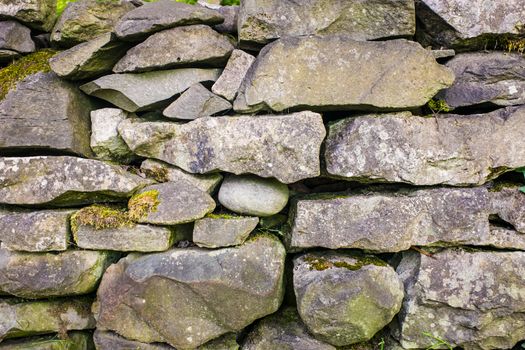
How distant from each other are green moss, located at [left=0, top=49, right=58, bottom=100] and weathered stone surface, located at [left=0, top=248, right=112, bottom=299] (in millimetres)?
1265

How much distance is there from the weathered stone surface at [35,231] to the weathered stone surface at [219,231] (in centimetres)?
101

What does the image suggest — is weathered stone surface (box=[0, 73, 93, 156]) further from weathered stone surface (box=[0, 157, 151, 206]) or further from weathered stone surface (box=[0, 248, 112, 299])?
weathered stone surface (box=[0, 248, 112, 299])

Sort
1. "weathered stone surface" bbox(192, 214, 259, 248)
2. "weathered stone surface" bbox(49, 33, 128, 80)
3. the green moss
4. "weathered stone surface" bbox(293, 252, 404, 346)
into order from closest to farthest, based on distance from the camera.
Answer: "weathered stone surface" bbox(293, 252, 404, 346), "weathered stone surface" bbox(192, 214, 259, 248), "weathered stone surface" bbox(49, 33, 128, 80), the green moss

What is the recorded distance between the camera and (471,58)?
122 inches

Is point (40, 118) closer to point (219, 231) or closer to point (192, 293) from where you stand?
point (219, 231)

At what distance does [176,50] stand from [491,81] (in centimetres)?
239

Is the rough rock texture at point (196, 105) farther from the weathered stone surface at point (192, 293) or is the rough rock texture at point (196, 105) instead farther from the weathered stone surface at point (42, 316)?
the weathered stone surface at point (42, 316)

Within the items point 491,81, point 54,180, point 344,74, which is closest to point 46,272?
point 54,180

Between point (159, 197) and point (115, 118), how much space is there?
79 cm

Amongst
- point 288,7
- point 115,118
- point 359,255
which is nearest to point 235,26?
point 288,7

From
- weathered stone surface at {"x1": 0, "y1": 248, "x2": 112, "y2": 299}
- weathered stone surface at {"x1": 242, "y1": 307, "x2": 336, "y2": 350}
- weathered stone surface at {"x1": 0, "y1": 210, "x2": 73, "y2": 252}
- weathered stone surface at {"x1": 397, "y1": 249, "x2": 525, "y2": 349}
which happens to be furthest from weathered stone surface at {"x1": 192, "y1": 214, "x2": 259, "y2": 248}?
weathered stone surface at {"x1": 397, "y1": 249, "x2": 525, "y2": 349}

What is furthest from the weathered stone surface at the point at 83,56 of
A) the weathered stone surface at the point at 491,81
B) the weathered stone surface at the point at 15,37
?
the weathered stone surface at the point at 491,81

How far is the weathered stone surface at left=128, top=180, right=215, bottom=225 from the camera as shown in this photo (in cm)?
289

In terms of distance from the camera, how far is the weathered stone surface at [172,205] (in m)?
2.89
